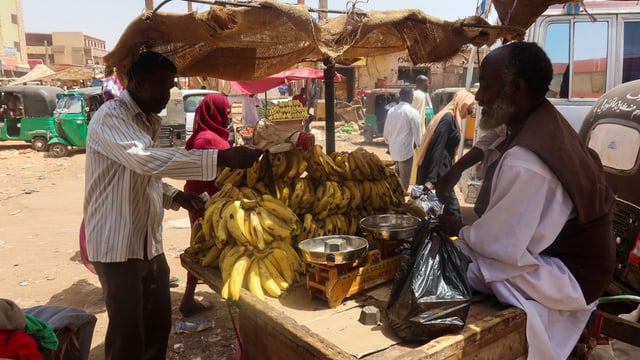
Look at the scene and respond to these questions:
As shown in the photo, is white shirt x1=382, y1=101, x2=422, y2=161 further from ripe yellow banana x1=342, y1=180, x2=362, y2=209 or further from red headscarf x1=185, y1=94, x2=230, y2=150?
ripe yellow banana x1=342, y1=180, x2=362, y2=209

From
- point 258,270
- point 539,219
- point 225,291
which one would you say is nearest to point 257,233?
point 258,270

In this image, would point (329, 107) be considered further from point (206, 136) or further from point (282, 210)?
point (282, 210)

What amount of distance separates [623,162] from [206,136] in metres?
3.59

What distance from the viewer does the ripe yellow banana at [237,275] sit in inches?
94.3

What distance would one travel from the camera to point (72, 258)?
634cm

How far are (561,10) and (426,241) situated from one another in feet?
17.3

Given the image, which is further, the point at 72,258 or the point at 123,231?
the point at 72,258

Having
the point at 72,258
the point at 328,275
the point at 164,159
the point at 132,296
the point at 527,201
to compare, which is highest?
the point at 164,159

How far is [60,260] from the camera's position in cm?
628

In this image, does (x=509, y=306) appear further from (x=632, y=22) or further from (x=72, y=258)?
(x=72, y=258)

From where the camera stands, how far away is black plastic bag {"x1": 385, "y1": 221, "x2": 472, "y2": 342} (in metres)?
1.96

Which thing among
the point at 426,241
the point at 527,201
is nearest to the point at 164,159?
the point at 426,241

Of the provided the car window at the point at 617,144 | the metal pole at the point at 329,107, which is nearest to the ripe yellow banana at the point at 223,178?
the metal pole at the point at 329,107

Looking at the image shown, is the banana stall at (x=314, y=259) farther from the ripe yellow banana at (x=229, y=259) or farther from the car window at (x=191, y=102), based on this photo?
the car window at (x=191, y=102)
